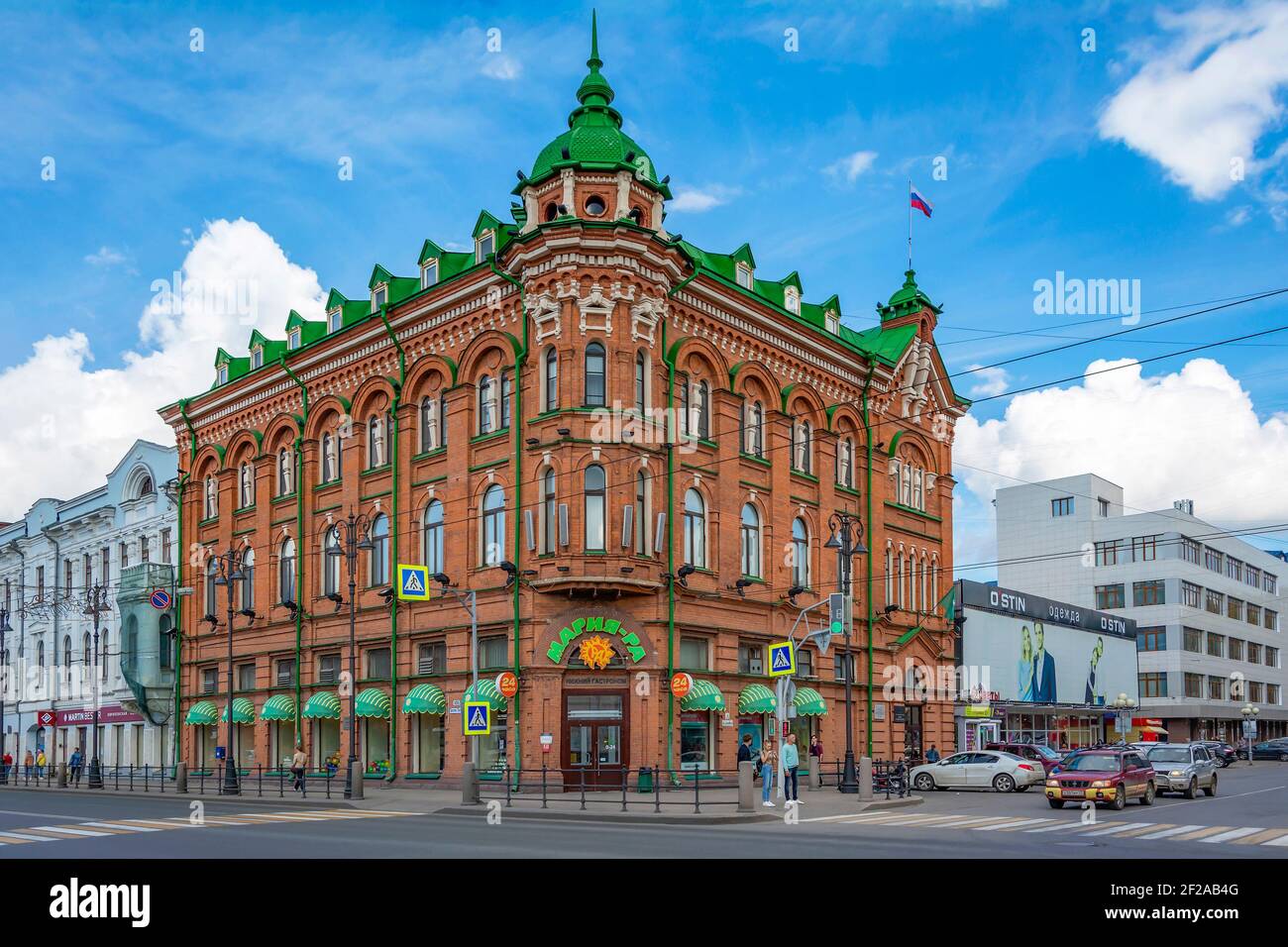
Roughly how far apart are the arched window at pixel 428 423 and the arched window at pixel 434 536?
210 cm

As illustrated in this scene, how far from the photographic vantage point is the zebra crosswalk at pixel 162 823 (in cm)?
2297

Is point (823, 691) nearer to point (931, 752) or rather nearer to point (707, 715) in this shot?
point (931, 752)

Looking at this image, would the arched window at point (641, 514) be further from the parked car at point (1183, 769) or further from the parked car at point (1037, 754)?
the parked car at point (1183, 769)

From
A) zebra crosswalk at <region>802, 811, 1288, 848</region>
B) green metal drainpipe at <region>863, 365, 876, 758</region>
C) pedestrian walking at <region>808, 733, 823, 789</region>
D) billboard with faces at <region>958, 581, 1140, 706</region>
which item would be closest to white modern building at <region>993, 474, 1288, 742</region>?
billboard with faces at <region>958, 581, 1140, 706</region>

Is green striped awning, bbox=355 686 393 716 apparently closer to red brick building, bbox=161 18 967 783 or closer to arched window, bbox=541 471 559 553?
red brick building, bbox=161 18 967 783

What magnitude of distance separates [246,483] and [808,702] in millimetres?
24837

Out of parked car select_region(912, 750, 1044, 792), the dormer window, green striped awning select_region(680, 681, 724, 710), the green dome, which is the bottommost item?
parked car select_region(912, 750, 1044, 792)

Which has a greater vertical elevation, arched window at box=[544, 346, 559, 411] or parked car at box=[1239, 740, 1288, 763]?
arched window at box=[544, 346, 559, 411]

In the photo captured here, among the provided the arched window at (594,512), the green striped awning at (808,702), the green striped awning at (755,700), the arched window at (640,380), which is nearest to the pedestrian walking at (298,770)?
the arched window at (594,512)

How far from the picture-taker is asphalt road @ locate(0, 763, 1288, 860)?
1903 cm

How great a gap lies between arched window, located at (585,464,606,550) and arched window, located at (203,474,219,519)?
23059mm

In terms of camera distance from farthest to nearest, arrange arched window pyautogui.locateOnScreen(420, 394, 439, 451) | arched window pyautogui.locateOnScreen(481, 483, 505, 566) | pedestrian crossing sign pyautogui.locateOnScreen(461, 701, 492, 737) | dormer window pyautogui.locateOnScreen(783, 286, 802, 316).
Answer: dormer window pyautogui.locateOnScreen(783, 286, 802, 316) < arched window pyautogui.locateOnScreen(420, 394, 439, 451) < arched window pyautogui.locateOnScreen(481, 483, 505, 566) < pedestrian crossing sign pyautogui.locateOnScreen(461, 701, 492, 737)

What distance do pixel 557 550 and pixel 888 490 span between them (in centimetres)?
1899

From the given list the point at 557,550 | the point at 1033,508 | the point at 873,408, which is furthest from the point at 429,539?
the point at 1033,508
